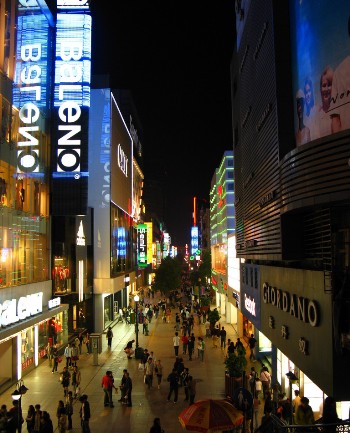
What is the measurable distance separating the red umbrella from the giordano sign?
11.4 feet

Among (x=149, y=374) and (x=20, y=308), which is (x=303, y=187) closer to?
(x=149, y=374)

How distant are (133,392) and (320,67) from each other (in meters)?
15.5

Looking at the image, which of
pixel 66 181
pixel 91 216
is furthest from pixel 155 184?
pixel 66 181

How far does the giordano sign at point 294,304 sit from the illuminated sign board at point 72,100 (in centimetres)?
1314

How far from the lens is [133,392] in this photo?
2102 centimetres

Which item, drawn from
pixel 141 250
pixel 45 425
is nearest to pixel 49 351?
pixel 45 425

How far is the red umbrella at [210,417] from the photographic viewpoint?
1088 cm

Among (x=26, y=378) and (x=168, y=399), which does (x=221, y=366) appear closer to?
(x=168, y=399)

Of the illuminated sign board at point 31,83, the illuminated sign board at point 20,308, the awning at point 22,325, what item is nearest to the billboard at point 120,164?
the illuminated sign board at point 31,83

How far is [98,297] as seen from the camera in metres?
41.1

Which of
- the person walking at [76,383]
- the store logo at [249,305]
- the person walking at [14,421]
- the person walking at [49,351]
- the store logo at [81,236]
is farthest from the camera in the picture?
the store logo at [81,236]

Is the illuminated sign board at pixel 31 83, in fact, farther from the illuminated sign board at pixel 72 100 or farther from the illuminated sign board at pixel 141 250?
the illuminated sign board at pixel 141 250

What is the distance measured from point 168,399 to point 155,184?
178 meters

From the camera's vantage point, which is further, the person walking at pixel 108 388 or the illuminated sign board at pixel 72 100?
the illuminated sign board at pixel 72 100
